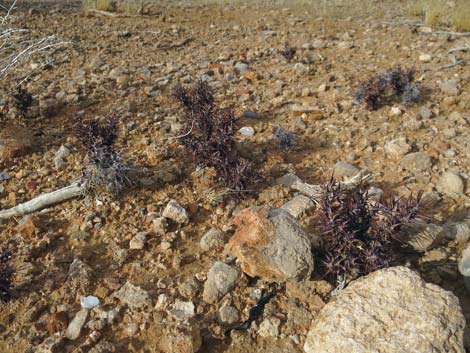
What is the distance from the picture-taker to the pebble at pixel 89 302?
2680 mm

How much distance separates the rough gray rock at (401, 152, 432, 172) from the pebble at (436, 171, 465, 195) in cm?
20

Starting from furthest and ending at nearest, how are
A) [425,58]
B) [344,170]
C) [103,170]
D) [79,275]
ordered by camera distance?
[425,58], [344,170], [103,170], [79,275]

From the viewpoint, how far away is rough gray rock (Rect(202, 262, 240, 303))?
2713mm

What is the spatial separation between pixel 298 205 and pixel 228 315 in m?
1.05

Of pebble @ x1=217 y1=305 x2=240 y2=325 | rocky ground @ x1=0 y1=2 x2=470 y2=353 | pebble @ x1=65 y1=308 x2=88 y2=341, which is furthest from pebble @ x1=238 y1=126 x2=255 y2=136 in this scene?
pebble @ x1=65 y1=308 x2=88 y2=341

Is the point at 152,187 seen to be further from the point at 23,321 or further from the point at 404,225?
the point at 404,225

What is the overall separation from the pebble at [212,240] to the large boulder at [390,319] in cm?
94

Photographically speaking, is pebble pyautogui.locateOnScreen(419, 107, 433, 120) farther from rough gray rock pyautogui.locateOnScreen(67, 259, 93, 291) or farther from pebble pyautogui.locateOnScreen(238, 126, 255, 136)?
rough gray rock pyautogui.locateOnScreen(67, 259, 93, 291)

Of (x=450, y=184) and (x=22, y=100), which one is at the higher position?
(x=22, y=100)

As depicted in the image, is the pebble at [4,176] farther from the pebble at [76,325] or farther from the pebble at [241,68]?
the pebble at [241,68]

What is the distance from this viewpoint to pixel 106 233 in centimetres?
323

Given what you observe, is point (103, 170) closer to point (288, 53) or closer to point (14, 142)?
point (14, 142)

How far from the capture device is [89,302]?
270 cm

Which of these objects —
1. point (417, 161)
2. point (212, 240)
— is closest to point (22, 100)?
point (212, 240)
